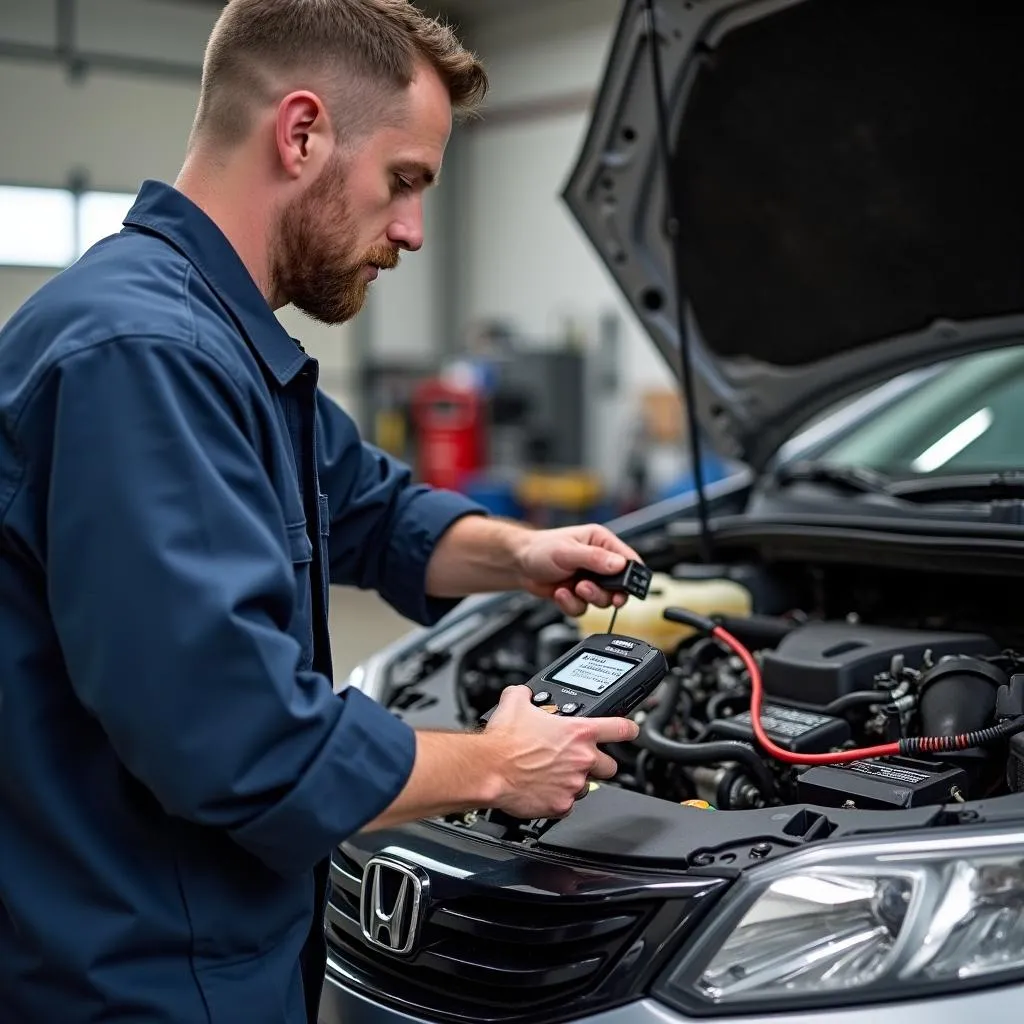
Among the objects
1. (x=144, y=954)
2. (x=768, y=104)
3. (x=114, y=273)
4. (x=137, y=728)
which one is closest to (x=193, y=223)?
(x=114, y=273)

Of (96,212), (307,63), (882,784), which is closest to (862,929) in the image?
(882,784)

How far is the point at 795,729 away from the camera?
62.6 inches

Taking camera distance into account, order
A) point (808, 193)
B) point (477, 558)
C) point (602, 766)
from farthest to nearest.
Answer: point (808, 193) < point (477, 558) < point (602, 766)

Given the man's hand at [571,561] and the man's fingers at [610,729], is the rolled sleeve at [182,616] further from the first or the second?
the man's hand at [571,561]

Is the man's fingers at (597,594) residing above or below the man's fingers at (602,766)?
above

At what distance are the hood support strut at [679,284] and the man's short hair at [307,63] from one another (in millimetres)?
829

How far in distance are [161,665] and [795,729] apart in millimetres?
877

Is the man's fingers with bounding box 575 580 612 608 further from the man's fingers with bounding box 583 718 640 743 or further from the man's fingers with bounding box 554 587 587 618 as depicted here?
the man's fingers with bounding box 583 718 640 743

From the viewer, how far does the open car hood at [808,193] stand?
77.2 inches

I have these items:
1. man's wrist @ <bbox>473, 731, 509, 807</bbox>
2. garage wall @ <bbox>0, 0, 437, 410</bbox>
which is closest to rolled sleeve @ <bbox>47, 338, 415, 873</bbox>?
man's wrist @ <bbox>473, 731, 509, 807</bbox>

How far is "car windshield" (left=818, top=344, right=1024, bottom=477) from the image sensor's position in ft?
8.57

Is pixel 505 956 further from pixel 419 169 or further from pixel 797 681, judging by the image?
pixel 419 169

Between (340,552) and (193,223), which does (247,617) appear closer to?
(193,223)

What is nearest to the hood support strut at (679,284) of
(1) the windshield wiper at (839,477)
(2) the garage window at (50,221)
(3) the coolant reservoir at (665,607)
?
(3) the coolant reservoir at (665,607)
